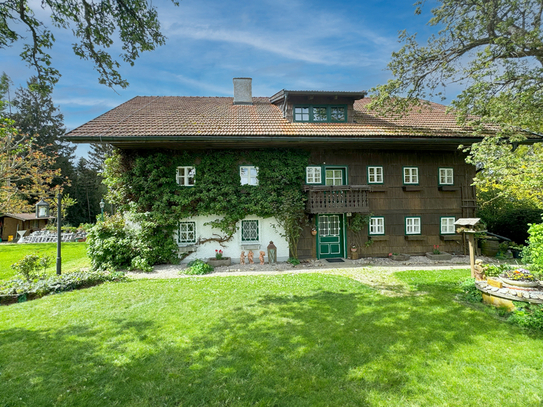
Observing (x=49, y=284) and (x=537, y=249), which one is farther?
(x=49, y=284)

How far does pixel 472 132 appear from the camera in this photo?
39.9 ft

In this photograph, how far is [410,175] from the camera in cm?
1276

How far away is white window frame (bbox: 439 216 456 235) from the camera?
12844 mm

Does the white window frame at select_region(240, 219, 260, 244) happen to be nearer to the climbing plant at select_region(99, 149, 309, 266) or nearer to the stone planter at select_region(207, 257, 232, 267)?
the climbing plant at select_region(99, 149, 309, 266)

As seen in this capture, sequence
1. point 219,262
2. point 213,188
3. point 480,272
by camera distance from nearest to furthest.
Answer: point 480,272
point 219,262
point 213,188

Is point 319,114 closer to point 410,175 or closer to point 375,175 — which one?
point 375,175

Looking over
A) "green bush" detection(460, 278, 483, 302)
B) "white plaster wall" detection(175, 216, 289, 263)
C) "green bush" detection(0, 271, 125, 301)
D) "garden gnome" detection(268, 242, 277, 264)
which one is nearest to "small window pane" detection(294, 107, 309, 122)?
"white plaster wall" detection(175, 216, 289, 263)

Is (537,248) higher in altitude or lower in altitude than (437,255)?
higher

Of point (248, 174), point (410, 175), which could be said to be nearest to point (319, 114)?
point (248, 174)

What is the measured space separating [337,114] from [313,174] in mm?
3401

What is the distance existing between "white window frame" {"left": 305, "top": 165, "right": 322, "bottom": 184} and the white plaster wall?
8.02 feet

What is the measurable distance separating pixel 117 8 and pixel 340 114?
394 inches

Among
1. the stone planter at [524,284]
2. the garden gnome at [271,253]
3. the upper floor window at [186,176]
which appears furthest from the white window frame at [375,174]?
the upper floor window at [186,176]

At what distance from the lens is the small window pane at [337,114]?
1302cm
